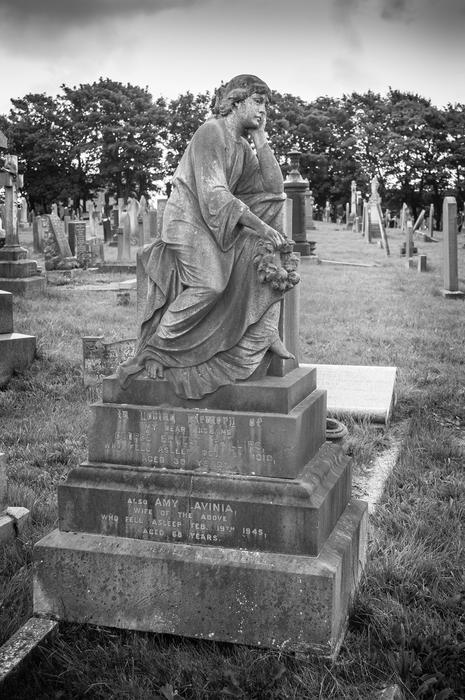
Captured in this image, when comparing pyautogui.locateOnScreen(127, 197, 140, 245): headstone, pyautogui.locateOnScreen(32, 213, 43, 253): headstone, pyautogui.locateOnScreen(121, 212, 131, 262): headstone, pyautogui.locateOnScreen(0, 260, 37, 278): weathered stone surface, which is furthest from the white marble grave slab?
pyautogui.locateOnScreen(127, 197, 140, 245): headstone

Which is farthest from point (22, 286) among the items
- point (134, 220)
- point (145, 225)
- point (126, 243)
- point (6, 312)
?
point (134, 220)

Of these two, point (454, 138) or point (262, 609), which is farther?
point (454, 138)

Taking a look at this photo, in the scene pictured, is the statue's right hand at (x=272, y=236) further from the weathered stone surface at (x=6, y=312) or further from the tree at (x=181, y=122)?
the tree at (x=181, y=122)

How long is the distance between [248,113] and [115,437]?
1773 millimetres

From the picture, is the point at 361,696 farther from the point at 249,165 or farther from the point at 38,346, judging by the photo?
the point at 38,346

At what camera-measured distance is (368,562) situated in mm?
4016

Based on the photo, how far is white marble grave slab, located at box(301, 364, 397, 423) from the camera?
22.1 ft

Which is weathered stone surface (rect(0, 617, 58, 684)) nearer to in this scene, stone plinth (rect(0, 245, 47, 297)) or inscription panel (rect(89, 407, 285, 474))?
inscription panel (rect(89, 407, 285, 474))

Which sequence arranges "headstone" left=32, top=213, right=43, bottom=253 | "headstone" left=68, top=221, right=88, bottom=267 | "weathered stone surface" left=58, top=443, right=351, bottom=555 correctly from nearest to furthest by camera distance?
1. "weathered stone surface" left=58, top=443, right=351, bottom=555
2. "headstone" left=68, top=221, right=88, bottom=267
3. "headstone" left=32, top=213, right=43, bottom=253

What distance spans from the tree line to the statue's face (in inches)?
2013

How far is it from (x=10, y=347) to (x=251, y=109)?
214 inches

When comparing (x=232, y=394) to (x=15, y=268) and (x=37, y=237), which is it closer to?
(x=15, y=268)

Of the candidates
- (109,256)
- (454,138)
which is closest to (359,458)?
(109,256)

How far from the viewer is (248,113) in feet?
12.1
